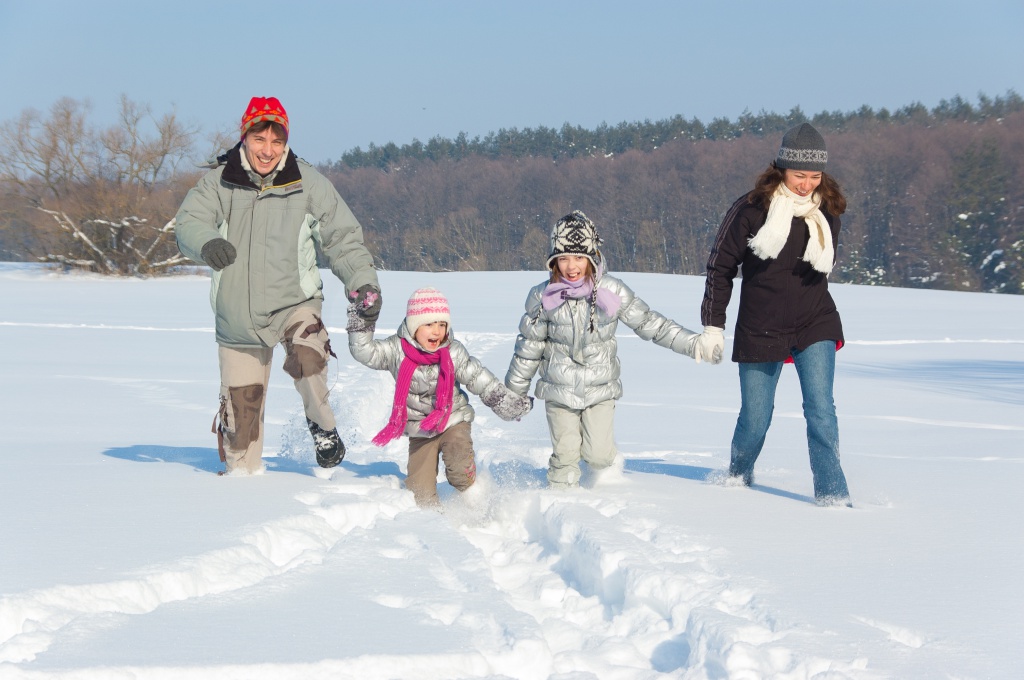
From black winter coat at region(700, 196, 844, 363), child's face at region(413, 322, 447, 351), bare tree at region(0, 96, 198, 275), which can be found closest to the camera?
black winter coat at region(700, 196, 844, 363)

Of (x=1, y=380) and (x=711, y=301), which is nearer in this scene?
(x=711, y=301)

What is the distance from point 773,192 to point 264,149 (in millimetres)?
2272

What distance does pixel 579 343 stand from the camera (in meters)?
4.97

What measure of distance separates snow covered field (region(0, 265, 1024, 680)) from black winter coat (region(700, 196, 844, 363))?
2.32 ft

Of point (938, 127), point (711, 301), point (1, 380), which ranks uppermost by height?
point (938, 127)

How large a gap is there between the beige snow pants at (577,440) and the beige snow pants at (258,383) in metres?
1.09

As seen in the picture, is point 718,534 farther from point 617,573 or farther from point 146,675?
point 146,675

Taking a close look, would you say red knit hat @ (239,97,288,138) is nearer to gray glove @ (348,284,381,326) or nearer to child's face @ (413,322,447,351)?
gray glove @ (348,284,381,326)

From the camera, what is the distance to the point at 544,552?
4.11m

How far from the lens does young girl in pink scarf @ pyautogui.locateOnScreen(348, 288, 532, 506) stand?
4.79m

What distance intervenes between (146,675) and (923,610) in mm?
2146

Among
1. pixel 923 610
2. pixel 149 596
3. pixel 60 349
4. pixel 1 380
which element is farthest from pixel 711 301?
pixel 60 349

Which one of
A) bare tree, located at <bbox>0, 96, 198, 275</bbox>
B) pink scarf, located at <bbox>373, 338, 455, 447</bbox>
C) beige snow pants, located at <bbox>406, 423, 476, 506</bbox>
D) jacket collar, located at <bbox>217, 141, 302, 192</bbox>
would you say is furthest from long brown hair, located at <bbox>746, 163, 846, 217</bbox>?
bare tree, located at <bbox>0, 96, 198, 275</bbox>

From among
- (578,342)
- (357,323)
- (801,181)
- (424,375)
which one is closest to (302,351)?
(357,323)
